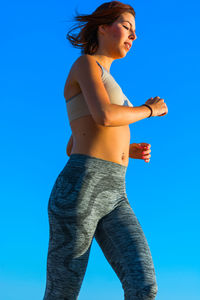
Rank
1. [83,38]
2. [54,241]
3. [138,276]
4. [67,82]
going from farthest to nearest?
[83,38] → [67,82] → [54,241] → [138,276]

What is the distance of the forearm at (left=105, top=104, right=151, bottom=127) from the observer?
10.2 feet

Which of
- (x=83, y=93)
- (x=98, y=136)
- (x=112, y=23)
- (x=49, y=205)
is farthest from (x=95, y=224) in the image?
(x=112, y=23)

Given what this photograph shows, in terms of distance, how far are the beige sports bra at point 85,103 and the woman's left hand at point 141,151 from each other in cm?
65

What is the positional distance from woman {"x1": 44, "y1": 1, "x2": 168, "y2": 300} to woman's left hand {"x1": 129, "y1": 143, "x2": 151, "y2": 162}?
540 mm

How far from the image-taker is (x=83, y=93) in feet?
10.7

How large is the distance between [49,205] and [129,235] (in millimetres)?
628

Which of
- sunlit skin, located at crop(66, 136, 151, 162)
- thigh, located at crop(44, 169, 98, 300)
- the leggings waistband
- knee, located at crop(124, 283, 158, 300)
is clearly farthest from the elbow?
knee, located at crop(124, 283, 158, 300)

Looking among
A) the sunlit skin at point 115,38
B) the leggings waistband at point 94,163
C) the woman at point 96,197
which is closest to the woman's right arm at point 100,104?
the woman at point 96,197

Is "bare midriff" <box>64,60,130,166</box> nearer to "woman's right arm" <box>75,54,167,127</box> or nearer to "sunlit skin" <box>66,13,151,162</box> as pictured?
"woman's right arm" <box>75,54,167,127</box>

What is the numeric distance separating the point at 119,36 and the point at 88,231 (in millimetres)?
1658

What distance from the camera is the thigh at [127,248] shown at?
2988mm

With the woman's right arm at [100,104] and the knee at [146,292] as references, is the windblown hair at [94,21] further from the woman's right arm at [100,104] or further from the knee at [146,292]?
the knee at [146,292]

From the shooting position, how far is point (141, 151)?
161 inches

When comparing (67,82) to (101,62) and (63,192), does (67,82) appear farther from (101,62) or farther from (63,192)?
(63,192)
